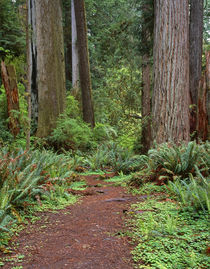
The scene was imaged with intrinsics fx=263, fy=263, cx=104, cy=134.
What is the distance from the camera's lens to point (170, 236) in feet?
9.31

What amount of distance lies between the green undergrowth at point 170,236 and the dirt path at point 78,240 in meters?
0.16

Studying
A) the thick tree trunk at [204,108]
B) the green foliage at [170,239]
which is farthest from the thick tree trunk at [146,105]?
the green foliage at [170,239]

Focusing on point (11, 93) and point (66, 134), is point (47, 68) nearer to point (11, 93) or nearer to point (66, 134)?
point (11, 93)

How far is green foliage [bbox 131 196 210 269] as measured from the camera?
7.90 ft

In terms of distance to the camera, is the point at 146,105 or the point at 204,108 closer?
the point at 204,108

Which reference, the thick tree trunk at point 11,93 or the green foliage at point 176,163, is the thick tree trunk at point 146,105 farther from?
the green foliage at point 176,163

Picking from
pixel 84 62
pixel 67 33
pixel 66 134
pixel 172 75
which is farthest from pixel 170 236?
pixel 67 33

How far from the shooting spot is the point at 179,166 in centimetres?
498

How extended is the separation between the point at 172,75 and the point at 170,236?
4793mm

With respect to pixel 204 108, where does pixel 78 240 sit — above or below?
below

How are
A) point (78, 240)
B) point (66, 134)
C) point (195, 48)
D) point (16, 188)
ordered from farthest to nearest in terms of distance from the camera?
point (195, 48), point (66, 134), point (16, 188), point (78, 240)

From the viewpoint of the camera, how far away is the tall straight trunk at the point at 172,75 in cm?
667

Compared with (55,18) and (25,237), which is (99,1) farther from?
(25,237)

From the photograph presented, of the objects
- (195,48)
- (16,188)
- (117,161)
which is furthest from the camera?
(195,48)
